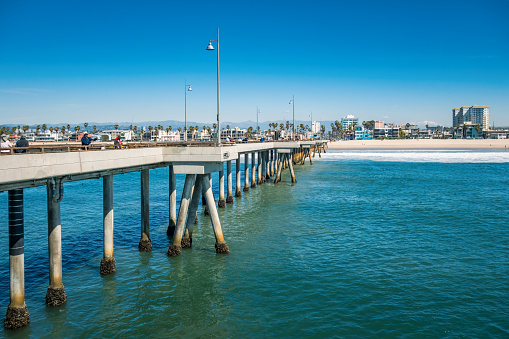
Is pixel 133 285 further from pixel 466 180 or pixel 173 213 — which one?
pixel 466 180

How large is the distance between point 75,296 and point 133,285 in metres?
1.87

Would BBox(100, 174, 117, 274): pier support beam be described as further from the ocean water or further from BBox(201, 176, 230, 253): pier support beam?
BBox(201, 176, 230, 253): pier support beam

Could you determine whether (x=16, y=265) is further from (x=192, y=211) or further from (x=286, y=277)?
(x=286, y=277)

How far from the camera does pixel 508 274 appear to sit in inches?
607

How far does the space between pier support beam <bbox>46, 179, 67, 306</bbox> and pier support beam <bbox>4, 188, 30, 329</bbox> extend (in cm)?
97

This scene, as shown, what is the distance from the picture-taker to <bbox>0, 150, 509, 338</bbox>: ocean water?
1143 cm

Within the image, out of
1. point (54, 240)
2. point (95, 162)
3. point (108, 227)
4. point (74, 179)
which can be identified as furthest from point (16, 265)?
point (108, 227)

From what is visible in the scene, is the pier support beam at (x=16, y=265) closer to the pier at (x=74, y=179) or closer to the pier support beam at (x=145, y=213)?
the pier at (x=74, y=179)

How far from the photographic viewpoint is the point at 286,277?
592 inches

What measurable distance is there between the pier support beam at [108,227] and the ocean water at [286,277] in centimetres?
57

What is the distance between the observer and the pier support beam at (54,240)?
1160 cm

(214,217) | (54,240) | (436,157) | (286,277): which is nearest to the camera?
(54,240)

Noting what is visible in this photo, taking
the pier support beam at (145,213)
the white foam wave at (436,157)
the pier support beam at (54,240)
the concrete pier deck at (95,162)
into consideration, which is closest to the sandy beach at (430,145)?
the white foam wave at (436,157)

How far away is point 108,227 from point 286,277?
21.9 feet
